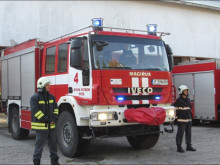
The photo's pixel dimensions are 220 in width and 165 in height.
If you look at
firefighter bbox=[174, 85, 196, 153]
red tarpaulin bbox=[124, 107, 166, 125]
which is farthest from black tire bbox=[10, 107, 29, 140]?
firefighter bbox=[174, 85, 196, 153]

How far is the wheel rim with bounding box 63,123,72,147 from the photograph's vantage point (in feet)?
26.3

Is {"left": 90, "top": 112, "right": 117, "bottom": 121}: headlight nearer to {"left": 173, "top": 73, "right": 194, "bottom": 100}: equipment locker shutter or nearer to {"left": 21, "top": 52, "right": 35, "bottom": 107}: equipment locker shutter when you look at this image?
{"left": 21, "top": 52, "right": 35, "bottom": 107}: equipment locker shutter

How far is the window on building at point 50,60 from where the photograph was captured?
29.2 ft

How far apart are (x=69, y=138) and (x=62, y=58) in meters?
1.96

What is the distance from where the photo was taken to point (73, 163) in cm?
744

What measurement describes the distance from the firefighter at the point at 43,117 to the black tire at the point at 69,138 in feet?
2.92

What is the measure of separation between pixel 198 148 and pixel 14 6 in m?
10.3

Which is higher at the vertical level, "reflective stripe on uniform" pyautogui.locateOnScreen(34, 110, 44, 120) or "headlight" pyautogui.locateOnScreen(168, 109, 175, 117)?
"reflective stripe on uniform" pyautogui.locateOnScreen(34, 110, 44, 120)

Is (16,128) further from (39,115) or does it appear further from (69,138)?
(39,115)

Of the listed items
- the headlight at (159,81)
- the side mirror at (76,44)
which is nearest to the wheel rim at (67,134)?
the side mirror at (76,44)

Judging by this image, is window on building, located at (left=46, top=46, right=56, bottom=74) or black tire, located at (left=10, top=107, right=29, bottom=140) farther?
black tire, located at (left=10, top=107, right=29, bottom=140)

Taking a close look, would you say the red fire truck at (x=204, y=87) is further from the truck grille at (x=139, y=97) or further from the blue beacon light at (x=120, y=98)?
the blue beacon light at (x=120, y=98)

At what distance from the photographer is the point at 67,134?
A: 26.9 ft

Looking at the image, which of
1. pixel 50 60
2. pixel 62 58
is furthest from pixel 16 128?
pixel 62 58
